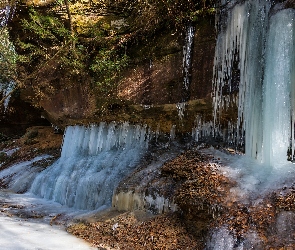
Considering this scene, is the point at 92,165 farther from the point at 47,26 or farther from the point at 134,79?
the point at 47,26

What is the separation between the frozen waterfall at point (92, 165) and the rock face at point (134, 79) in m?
0.38

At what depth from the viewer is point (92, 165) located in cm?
727

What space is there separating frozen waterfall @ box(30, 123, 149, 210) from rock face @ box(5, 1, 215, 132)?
38cm

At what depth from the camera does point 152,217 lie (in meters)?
4.26

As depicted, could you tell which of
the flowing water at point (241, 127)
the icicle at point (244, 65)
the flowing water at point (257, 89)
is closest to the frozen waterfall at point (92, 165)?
the flowing water at point (241, 127)

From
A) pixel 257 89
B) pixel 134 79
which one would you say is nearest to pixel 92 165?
pixel 134 79

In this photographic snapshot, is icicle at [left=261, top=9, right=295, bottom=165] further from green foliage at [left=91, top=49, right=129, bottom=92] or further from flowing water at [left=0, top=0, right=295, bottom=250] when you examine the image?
green foliage at [left=91, top=49, right=129, bottom=92]

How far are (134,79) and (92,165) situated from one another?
2.35 metres

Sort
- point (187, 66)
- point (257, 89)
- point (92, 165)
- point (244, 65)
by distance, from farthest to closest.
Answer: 1. point (92, 165)
2. point (187, 66)
3. point (244, 65)
4. point (257, 89)

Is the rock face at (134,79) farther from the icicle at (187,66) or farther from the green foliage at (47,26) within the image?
the green foliage at (47,26)

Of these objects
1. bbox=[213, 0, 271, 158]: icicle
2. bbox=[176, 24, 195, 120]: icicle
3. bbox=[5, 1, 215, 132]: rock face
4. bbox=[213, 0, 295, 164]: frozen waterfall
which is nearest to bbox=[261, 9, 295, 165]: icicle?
bbox=[213, 0, 295, 164]: frozen waterfall

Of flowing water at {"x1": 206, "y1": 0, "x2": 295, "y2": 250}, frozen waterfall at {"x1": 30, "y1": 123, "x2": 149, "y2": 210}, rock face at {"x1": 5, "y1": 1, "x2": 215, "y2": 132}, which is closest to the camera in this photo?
flowing water at {"x1": 206, "y1": 0, "x2": 295, "y2": 250}

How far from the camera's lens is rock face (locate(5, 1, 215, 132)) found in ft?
22.1

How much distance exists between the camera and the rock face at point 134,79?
675cm
